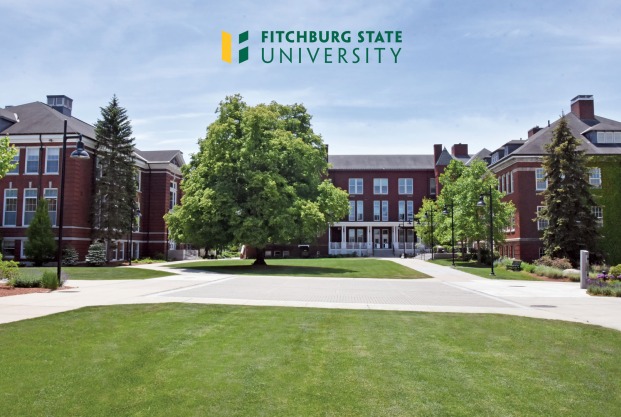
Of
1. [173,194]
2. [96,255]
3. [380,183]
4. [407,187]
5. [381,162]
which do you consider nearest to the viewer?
[96,255]

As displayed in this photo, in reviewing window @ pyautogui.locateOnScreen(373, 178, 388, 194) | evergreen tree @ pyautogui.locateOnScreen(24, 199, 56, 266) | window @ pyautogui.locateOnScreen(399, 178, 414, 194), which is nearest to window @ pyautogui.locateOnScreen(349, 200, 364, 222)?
window @ pyautogui.locateOnScreen(373, 178, 388, 194)

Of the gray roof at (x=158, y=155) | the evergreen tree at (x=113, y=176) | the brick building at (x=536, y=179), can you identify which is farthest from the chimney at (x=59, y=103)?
the brick building at (x=536, y=179)

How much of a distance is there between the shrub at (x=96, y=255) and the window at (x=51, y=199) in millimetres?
4650

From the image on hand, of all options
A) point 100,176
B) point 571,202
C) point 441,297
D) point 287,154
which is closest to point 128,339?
point 441,297

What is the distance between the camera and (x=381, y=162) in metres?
76.8

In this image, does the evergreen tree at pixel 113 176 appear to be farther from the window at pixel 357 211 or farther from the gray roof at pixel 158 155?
the window at pixel 357 211

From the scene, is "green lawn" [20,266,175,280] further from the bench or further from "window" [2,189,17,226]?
the bench

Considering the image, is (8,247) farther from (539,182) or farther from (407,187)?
(407,187)

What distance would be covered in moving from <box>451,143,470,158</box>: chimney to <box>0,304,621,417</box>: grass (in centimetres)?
6722

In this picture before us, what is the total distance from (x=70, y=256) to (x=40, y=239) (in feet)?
8.88

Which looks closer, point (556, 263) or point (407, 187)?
point (556, 263)

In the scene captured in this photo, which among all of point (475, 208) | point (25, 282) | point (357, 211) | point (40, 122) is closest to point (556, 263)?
point (475, 208)

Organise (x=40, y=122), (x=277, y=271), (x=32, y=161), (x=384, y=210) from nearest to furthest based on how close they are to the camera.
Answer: (x=277, y=271) < (x=32, y=161) < (x=40, y=122) < (x=384, y=210)

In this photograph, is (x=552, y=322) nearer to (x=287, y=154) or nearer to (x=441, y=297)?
(x=441, y=297)
